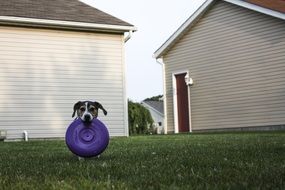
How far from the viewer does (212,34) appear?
20844 mm

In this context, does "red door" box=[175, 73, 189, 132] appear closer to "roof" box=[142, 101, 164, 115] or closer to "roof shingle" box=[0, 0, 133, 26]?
"roof shingle" box=[0, 0, 133, 26]

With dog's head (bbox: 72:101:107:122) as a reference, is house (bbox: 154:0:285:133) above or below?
above

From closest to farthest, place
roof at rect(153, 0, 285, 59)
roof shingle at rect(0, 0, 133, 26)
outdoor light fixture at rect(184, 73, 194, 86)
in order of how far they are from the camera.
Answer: roof shingle at rect(0, 0, 133, 26), roof at rect(153, 0, 285, 59), outdoor light fixture at rect(184, 73, 194, 86)

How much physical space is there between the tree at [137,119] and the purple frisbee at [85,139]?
2218cm

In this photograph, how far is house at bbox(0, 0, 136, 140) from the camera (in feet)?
51.3

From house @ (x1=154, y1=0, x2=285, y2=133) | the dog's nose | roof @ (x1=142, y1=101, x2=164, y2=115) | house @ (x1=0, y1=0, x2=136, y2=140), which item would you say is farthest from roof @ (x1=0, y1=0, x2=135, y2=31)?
roof @ (x1=142, y1=101, x2=164, y2=115)

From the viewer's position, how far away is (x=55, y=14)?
16547 mm

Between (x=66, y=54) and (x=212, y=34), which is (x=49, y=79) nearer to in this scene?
(x=66, y=54)

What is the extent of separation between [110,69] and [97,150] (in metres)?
11.5

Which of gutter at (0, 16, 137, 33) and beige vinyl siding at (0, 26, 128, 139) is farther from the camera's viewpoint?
beige vinyl siding at (0, 26, 128, 139)

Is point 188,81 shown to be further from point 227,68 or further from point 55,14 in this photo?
point 55,14

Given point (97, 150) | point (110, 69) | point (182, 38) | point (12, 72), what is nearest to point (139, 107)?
point (182, 38)

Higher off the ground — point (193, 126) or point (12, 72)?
point (12, 72)

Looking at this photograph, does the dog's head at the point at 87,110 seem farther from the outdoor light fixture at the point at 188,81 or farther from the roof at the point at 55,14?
the outdoor light fixture at the point at 188,81
